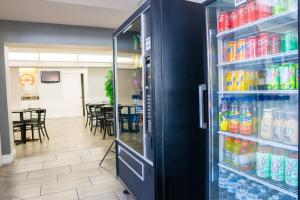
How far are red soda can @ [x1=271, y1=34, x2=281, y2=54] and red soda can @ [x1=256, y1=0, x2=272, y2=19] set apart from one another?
0.48 feet

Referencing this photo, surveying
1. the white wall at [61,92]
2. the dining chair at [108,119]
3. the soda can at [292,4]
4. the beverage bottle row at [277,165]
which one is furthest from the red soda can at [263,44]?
the white wall at [61,92]

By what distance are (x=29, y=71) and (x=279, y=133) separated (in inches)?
414

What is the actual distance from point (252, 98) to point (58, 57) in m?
8.12

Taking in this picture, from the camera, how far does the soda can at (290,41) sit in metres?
1.33

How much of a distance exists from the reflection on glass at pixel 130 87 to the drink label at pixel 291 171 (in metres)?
1.22

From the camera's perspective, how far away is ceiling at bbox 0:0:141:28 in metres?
3.46

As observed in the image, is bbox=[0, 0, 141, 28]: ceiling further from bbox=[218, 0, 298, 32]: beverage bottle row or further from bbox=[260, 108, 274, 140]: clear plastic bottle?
bbox=[260, 108, 274, 140]: clear plastic bottle

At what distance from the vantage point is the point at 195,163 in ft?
6.33

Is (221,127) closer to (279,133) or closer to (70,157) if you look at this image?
(279,133)

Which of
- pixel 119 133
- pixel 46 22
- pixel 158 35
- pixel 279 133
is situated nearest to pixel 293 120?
pixel 279 133

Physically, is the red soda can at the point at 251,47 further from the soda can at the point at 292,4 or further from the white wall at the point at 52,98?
the white wall at the point at 52,98

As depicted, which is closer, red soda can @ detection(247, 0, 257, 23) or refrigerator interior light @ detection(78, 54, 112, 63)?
red soda can @ detection(247, 0, 257, 23)

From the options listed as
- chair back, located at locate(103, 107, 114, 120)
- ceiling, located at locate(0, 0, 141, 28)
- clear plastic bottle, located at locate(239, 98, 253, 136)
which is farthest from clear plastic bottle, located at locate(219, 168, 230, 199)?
chair back, located at locate(103, 107, 114, 120)

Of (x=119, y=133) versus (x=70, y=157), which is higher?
(x=119, y=133)
